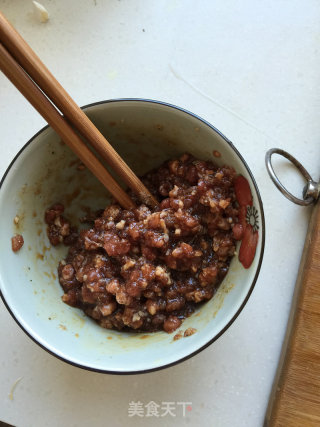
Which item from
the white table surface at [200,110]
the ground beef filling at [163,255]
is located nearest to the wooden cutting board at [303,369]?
the white table surface at [200,110]

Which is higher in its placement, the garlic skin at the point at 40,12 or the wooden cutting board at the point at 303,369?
the garlic skin at the point at 40,12

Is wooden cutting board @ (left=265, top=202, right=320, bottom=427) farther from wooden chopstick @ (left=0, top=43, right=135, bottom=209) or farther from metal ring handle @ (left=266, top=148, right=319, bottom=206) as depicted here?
wooden chopstick @ (left=0, top=43, right=135, bottom=209)

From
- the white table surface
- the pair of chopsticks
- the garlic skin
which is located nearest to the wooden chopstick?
the pair of chopsticks

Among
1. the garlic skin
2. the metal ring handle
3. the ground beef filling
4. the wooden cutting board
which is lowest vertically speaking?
the wooden cutting board

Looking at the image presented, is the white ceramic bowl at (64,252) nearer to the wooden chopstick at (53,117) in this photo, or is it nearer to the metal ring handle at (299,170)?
the wooden chopstick at (53,117)

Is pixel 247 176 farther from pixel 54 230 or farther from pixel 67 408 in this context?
pixel 67 408

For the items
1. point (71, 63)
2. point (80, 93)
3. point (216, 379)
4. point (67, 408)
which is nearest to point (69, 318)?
point (67, 408)
